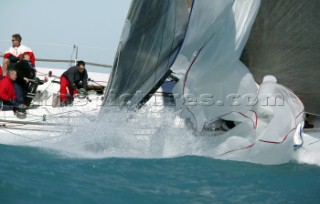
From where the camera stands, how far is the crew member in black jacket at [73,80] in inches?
312

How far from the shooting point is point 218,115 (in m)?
6.72

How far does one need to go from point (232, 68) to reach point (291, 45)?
0.95 m

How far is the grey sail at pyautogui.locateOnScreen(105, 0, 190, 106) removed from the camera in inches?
274

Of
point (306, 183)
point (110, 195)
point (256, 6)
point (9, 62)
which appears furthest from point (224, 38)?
point (9, 62)

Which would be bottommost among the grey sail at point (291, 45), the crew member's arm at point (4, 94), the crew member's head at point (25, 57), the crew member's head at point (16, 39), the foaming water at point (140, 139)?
the foaming water at point (140, 139)

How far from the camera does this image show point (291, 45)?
707 cm

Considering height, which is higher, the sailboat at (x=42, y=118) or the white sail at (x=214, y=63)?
the white sail at (x=214, y=63)

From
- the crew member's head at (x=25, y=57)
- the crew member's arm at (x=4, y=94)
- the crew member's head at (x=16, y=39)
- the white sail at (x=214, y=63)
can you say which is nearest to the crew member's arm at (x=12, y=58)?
the crew member's head at (x=16, y=39)

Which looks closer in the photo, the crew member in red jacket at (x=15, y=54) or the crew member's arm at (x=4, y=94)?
the crew member's arm at (x=4, y=94)

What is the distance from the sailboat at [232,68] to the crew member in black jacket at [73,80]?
92 centimetres

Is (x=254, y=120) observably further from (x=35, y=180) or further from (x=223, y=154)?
(x=35, y=180)

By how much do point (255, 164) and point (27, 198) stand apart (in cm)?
295

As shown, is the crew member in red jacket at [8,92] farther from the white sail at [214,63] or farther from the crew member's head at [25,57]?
the white sail at [214,63]

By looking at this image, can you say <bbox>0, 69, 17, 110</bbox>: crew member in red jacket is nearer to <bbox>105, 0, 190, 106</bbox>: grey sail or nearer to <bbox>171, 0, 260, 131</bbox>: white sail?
<bbox>105, 0, 190, 106</bbox>: grey sail
